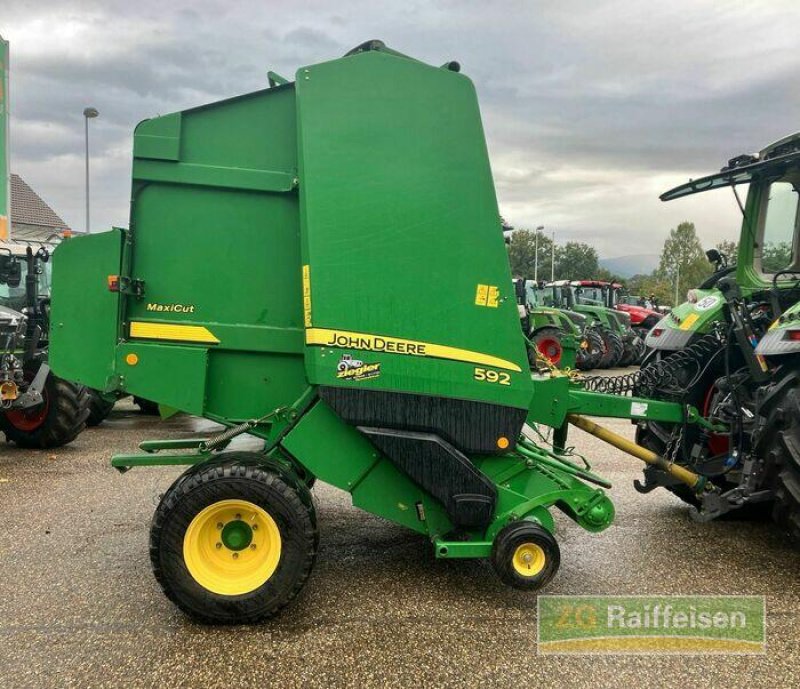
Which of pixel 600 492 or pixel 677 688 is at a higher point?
pixel 600 492

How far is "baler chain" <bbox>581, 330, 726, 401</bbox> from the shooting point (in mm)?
4242

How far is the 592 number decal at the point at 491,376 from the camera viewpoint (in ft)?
10.5

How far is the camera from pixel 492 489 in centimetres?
324

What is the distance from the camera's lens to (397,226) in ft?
10.4

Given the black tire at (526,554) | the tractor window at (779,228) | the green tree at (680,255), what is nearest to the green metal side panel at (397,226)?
the black tire at (526,554)

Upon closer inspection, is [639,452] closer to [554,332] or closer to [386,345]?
[386,345]

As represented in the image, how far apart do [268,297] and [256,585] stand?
4.68 feet

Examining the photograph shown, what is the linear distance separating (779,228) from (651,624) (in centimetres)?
299

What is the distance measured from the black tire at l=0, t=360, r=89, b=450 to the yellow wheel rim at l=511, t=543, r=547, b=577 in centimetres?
542

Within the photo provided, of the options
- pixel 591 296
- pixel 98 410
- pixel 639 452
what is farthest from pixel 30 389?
pixel 591 296

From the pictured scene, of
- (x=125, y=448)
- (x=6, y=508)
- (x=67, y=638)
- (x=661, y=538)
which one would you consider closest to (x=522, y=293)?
(x=125, y=448)

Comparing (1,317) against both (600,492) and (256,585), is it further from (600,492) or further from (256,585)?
(600,492)

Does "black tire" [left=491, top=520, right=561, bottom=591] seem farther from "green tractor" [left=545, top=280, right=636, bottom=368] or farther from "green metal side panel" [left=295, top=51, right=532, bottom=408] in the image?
"green tractor" [left=545, top=280, right=636, bottom=368]

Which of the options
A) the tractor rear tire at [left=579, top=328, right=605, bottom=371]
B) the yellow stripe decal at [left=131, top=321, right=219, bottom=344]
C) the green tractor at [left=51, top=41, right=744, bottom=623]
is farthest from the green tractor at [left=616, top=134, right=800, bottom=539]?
the tractor rear tire at [left=579, top=328, right=605, bottom=371]
